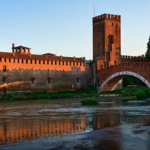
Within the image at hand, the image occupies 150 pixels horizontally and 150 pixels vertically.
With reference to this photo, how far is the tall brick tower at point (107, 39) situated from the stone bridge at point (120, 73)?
2522 millimetres

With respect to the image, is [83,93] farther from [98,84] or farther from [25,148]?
[25,148]

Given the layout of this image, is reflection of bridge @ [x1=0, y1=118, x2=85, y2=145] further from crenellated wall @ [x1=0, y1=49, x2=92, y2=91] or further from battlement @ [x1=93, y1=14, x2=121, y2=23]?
battlement @ [x1=93, y1=14, x2=121, y2=23]

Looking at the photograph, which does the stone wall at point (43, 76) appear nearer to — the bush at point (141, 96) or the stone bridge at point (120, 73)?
the stone bridge at point (120, 73)

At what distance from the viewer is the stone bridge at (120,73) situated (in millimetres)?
30766

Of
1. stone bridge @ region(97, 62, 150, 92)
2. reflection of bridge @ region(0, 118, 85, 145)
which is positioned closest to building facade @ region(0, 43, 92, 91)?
stone bridge @ region(97, 62, 150, 92)

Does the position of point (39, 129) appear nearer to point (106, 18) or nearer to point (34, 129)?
point (34, 129)

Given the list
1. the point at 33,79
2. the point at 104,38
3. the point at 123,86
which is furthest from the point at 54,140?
the point at 123,86

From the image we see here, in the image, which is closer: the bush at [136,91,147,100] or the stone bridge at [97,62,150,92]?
the bush at [136,91,147,100]

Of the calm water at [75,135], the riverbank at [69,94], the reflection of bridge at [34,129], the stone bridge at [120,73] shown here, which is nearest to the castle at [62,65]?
the riverbank at [69,94]

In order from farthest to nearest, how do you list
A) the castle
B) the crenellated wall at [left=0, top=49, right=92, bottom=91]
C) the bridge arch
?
the bridge arch < the castle < the crenellated wall at [left=0, top=49, right=92, bottom=91]

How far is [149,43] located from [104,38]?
8434 millimetres

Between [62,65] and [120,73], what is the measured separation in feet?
25.0

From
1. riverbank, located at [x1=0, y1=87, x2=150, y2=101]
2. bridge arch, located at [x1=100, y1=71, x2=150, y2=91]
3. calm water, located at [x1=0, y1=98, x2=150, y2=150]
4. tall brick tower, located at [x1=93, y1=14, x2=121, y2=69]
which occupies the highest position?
tall brick tower, located at [x1=93, y1=14, x2=121, y2=69]

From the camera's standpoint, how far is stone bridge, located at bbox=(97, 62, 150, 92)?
1211 inches
